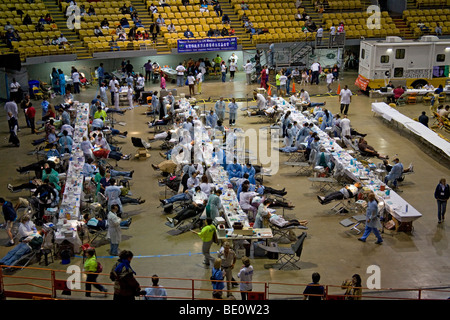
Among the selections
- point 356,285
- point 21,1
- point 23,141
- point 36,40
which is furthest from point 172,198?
point 21,1

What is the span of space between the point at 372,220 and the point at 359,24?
28.6 meters

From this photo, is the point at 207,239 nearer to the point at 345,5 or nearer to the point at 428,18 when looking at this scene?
the point at 345,5

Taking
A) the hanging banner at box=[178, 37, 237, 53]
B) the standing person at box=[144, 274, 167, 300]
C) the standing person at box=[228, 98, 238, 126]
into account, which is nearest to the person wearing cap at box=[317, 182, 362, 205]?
the standing person at box=[144, 274, 167, 300]

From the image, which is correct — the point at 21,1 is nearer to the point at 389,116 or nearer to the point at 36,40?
the point at 36,40

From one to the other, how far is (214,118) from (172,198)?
8456 mm

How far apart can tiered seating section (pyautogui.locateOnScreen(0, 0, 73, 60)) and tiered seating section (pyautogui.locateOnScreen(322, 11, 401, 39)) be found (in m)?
18.5

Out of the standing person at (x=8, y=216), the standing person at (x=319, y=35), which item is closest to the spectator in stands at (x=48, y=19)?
the standing person at (x=319, y=35)

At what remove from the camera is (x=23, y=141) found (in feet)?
88.3

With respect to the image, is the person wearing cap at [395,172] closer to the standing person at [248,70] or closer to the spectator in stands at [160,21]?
the standing person at [248,70]

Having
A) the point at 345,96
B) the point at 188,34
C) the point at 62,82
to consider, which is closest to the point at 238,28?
the point at 188,34

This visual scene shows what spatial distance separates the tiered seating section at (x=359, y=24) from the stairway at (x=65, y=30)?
55.7 ft

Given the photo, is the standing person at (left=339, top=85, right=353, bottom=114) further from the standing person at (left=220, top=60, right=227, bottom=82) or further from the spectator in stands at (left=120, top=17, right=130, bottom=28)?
the spectator in stands at (left=120, top=17, right=130, bottom=28)

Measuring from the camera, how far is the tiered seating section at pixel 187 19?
40.3m

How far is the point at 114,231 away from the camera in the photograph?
647 inches
